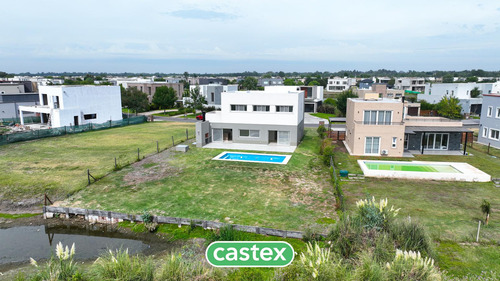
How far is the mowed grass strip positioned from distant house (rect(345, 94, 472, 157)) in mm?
20165

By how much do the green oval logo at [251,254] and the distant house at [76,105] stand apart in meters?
48.9

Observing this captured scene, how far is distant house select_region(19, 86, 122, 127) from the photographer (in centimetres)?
4512

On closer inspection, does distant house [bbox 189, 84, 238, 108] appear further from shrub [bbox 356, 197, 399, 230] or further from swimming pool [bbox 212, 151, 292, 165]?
shrub [bbox 356, 197, 399, 230]

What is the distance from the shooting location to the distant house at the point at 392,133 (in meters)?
30.0

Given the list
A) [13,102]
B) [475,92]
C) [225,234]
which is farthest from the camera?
[475,92]

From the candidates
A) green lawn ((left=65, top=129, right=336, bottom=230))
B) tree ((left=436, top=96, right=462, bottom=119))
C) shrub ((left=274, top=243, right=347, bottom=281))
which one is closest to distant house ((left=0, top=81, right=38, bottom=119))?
green lawn ((left=65, top=129, right=336, bottom=230))

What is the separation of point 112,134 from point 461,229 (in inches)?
1579

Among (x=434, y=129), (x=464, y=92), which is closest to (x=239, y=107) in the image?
(x=434, y=129)

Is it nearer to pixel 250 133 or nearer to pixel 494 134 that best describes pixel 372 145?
pixel 250 133

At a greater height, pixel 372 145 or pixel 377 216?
pixel 377 216

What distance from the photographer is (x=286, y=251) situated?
3.29 metres

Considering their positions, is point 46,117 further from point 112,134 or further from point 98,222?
point 98,222

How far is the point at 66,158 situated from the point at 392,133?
100 ft

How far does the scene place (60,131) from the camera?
41.2 meters
